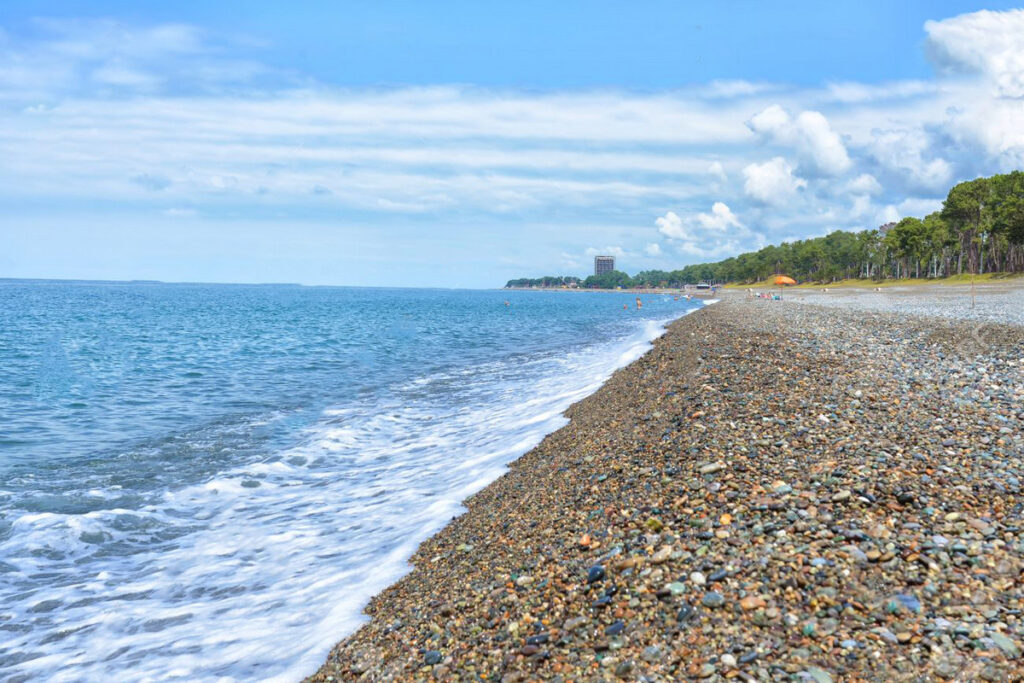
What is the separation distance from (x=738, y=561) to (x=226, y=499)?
31.1ft

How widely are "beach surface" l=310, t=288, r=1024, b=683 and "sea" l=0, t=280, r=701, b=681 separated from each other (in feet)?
3.89

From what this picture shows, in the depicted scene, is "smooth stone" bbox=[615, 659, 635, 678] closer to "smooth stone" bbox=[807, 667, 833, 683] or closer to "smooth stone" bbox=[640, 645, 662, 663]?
"smooth stone" bbox=[640, 645, 662, 663]

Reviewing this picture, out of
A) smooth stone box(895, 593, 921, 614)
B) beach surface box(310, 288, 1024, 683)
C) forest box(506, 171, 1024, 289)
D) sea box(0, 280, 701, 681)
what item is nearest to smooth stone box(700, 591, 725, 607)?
beach surface box(310, 288, 1024, 683)

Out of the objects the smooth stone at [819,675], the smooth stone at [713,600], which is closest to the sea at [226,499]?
the smooth stone at [713,600]

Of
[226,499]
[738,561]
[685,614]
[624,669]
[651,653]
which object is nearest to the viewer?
[624,669]

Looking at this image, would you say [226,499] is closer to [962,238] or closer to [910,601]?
[910,601]

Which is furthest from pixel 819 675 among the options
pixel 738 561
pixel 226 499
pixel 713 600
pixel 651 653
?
pixel 226 499

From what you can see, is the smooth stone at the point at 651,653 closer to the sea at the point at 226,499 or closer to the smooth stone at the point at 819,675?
the smooth stone at the point at 819,675

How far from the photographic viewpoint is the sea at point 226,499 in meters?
6.64

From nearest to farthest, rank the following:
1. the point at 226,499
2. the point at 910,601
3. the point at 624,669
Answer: the point at 624,669
the point at 910,601
the point at 226,499

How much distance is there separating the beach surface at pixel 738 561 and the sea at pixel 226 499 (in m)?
1.18

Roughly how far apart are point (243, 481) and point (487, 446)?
5.15 m

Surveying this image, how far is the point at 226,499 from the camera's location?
11195 millimetres

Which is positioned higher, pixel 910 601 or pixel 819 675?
pixel 910 601
